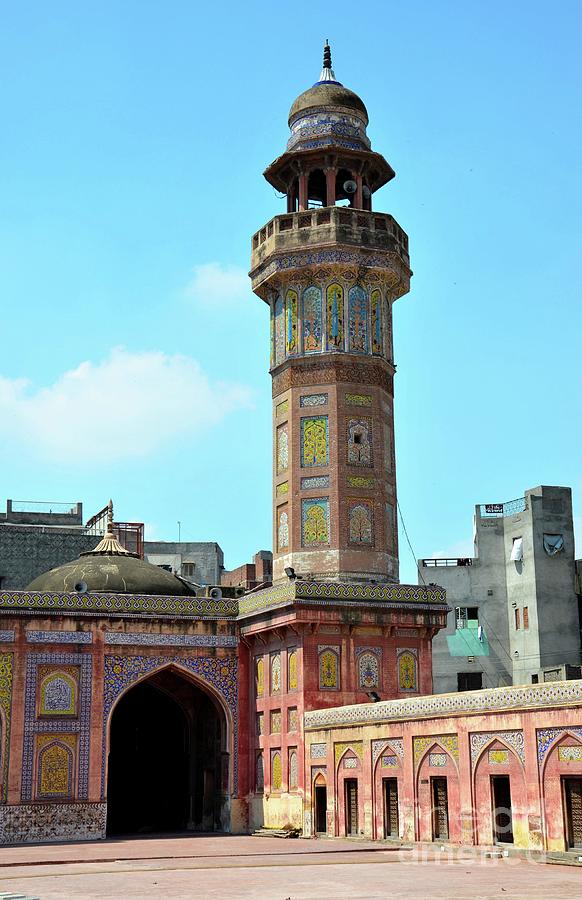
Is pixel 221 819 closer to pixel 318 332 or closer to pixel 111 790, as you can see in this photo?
pixel 111 790

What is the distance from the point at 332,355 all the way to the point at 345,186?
4788 mm

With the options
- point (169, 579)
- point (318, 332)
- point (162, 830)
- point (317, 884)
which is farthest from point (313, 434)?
point (317, 884)

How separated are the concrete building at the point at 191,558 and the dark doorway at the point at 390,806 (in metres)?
27.1

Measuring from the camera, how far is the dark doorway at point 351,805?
21812 mm

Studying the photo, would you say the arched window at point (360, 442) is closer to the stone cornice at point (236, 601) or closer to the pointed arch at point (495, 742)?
the stone cornice at point (236, 601)

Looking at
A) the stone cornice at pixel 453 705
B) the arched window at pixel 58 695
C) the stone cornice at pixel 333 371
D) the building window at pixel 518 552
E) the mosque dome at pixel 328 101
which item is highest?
the mosque dome at pixel 328 101

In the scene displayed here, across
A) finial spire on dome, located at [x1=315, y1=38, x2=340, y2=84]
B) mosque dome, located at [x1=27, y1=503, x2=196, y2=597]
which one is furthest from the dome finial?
mosque dome, located at [x1=27, y1=503, x2=196, y2=597]

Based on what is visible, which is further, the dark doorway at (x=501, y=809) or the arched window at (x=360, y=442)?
the arched window at (x=360, y=442)

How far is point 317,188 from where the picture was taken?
29.7 meters

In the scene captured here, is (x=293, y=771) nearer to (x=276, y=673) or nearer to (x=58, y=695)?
(x=276, y=673)

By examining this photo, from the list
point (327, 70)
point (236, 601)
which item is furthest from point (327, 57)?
point (236, 601)

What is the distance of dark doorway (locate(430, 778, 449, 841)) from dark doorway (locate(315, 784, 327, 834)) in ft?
13.0

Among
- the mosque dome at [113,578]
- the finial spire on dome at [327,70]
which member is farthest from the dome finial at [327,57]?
the mosque dome at [113,578]

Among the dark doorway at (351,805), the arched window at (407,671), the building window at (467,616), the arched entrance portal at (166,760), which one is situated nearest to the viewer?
the dark doorway at (351,805)
